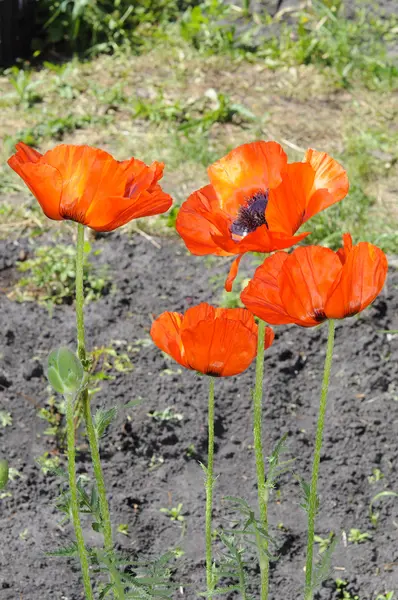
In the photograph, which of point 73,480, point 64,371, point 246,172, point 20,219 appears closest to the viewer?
point 64,371

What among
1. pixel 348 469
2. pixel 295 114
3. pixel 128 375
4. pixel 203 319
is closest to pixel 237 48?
pixel 295 114

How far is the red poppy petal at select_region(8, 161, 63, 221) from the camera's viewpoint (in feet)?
4.80

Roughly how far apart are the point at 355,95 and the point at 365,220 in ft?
4.31

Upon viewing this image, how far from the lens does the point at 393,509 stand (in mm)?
2643

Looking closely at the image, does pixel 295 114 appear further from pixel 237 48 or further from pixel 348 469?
pixel 348 469

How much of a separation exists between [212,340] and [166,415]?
1364mm

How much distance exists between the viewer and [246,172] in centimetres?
166

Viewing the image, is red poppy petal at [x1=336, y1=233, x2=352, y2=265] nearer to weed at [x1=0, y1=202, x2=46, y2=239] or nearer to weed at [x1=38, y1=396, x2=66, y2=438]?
weed at [x1=38, y1=396, x2=66, y2=438]

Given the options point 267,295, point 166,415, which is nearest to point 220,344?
point 267,295

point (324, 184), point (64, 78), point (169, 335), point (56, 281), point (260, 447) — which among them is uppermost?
point (324, 184)

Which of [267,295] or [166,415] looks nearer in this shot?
[267,295]

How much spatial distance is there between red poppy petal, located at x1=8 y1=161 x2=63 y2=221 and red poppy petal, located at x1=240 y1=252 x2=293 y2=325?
1.04ft

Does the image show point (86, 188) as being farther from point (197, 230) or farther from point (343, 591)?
point (343, 591)

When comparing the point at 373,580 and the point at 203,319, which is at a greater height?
the point at 203,319
